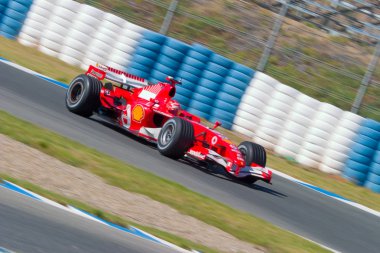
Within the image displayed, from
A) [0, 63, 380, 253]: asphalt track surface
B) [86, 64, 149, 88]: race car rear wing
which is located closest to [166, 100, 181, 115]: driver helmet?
[0, 63, 380, 253]: asphalt track surface

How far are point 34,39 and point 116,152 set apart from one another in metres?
7.59

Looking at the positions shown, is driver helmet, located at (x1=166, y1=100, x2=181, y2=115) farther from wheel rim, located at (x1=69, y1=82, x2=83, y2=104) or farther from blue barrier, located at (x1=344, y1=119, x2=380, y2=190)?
blue barrier, located at (x1=344, y1=119, x2=380, y2=190)

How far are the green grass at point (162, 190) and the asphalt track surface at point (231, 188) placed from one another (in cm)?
58

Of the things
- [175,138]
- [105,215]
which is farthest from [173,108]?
[105,215]

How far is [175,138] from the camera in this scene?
37.4ft

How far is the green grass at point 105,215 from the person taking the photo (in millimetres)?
7363

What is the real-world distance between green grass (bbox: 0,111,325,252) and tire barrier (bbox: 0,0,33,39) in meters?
7.87

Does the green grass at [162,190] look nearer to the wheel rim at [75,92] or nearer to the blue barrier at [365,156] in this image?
the wheel rim at [75,92]

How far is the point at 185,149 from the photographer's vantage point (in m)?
11.6

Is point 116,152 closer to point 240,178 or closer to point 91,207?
point 240,178

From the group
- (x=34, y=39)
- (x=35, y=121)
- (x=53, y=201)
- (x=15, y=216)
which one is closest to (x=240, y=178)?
(x=35, y=121)

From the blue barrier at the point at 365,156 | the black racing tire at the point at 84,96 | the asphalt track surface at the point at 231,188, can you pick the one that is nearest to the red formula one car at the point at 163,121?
the black racing tire at the point at 84,96

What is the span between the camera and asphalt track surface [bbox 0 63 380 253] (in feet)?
34.2

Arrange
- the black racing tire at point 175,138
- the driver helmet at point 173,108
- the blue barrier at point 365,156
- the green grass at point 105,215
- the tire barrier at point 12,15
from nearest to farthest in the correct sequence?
the green grass at point 105,215, the black racing tire at point 175,138, the driver helmet at point 173,108, the blue barrier at point 365,156, the tire barrier at point 12,15
